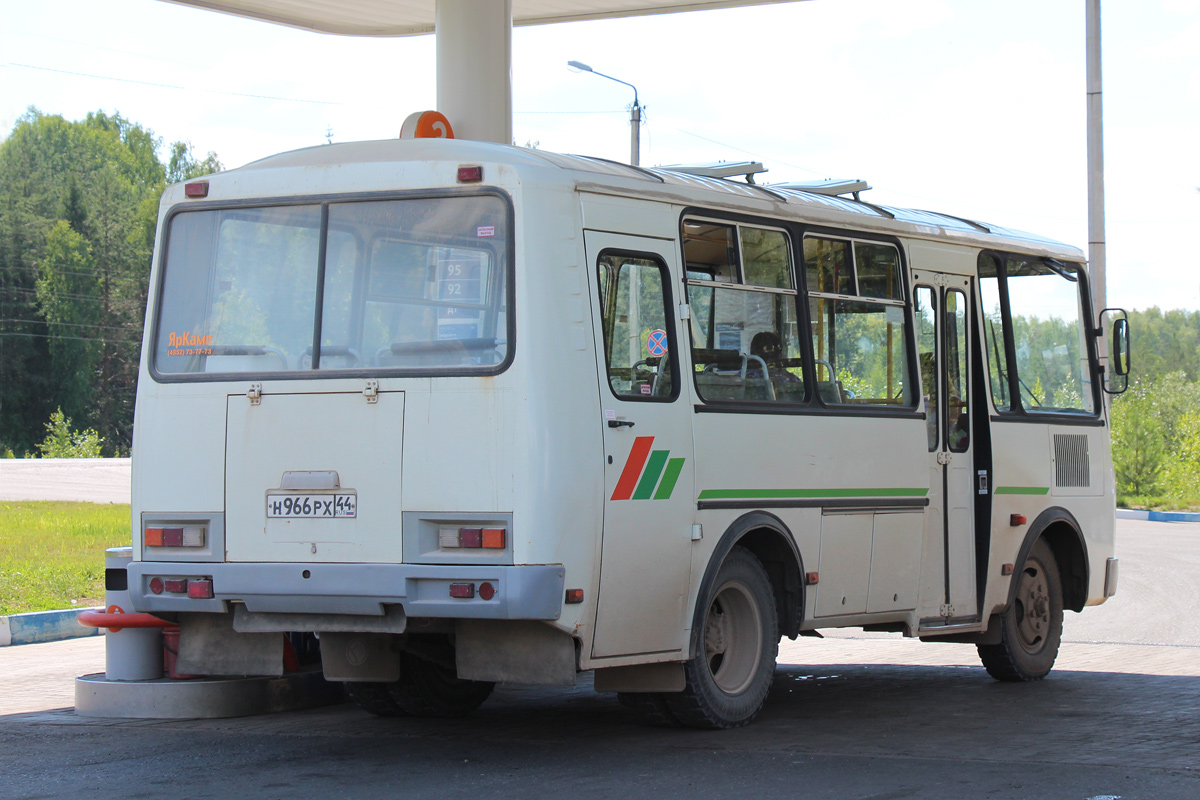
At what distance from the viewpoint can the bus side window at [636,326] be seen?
305 inches

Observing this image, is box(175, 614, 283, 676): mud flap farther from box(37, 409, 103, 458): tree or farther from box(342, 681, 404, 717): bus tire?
box(37, 409, 103, 458): tree

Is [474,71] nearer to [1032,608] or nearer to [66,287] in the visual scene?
[1032,608]

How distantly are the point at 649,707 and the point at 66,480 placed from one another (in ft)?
122

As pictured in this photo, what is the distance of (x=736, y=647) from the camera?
879 centimetres

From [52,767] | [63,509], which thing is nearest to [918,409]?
[52,767]

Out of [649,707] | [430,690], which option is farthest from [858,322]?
[430,690]

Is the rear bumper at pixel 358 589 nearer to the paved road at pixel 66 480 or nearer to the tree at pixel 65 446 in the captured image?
the paved road at pixel 66 480

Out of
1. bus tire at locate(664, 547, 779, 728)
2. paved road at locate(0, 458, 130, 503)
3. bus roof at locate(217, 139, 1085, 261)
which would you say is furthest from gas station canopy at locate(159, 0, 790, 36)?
paved road at locate(0, 458, 130, 503)

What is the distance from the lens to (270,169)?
26.3ft

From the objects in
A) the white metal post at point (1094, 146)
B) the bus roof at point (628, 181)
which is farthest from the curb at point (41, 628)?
the white metal post at point (1094, 146)

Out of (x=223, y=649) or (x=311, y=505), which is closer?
(x=311, y=505)

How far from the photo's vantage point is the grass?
15.4 meters

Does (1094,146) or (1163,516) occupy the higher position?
(1094,146)

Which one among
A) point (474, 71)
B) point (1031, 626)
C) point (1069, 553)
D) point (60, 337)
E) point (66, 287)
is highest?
point (66, 287)
